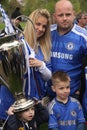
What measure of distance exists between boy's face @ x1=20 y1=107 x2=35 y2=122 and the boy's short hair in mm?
445

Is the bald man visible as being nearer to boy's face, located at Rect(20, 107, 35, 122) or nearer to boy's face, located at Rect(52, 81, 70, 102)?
boy's face, located at Rect(52, 81, 70, 102)

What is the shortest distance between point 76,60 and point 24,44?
2.52 feet

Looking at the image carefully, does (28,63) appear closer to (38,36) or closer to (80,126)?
(38,36)

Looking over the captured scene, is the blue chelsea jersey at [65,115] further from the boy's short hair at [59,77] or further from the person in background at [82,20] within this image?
the person in background at [82,20]

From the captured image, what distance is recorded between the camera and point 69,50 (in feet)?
12.5

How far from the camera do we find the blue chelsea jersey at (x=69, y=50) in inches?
150

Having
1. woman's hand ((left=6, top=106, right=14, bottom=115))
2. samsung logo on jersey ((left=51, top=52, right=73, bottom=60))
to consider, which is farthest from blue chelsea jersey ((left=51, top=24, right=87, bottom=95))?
woman's hand ((left=6, top=106, right=14, bottom=115))

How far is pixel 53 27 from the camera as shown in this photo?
396 centimetres

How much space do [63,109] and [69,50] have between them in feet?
1.91

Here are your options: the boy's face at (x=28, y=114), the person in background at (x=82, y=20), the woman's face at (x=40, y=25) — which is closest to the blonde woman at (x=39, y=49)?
the woman's face at (x=40, y=25)

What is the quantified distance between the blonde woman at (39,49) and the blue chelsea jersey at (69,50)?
0.54ft

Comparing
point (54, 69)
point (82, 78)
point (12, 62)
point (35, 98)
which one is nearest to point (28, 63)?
point (12, 62)

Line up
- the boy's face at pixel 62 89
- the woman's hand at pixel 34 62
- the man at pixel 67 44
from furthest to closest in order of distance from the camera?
the man at pixel 67 44 < the boy's face at pixel 62 89 < the woman's hand at pixel 34 62

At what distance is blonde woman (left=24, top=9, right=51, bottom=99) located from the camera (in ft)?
11.2
